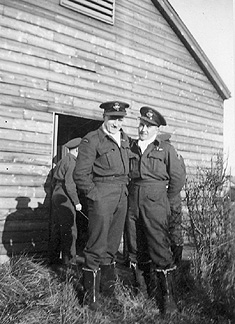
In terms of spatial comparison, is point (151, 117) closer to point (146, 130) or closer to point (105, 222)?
point (146, 130)

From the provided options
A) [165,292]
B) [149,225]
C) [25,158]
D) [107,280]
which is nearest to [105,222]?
[149,225]

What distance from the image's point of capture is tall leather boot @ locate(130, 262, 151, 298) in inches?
155

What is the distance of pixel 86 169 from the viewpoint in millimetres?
3688

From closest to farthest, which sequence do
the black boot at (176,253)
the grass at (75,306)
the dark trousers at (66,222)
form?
the grass at (75,306) → the black boot at (176,253) → the dark trousers at (66,222)

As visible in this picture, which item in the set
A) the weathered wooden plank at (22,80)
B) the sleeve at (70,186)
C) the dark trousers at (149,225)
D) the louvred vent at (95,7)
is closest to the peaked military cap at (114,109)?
the dark trousers at (149,225)

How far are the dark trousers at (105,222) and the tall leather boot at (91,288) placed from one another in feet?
0.20

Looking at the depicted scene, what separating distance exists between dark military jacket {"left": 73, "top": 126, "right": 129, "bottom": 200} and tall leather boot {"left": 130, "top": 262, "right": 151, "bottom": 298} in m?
0.96

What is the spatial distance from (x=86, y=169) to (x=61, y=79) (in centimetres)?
298

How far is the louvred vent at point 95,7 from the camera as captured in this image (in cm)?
642

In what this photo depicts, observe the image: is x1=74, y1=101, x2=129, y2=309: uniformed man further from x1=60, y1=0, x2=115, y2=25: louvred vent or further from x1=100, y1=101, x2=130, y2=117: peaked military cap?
x1=60, y1=0, x2=115, y2=25: louvred vent

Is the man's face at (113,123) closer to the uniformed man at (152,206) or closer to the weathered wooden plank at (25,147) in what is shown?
the uniformed man at (152,206)

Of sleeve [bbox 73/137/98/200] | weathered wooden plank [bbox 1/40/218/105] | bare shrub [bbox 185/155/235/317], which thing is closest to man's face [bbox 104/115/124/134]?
sleeve [bbox 73/137/98/200]

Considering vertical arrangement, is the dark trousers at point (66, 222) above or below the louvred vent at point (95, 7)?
below

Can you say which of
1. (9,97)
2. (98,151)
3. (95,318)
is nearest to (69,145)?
(9,97)
